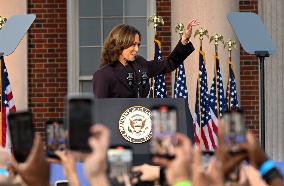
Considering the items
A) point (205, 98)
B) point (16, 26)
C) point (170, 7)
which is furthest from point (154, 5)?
point (16, 26)

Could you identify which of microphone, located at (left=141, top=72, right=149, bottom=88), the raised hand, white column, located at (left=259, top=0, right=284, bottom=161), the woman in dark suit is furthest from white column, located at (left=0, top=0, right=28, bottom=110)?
microphone, located at (left=141, top=72, right=149, bottom=88)

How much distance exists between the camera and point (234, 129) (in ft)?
10.6

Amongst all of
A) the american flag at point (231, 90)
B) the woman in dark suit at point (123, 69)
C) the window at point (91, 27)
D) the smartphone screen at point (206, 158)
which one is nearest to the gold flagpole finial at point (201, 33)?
the american flag at point (231, 90)

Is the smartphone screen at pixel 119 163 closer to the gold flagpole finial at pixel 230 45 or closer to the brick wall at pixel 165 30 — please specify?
the gold flagpole finial at pixel 230 45

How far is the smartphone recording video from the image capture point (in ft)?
10.5

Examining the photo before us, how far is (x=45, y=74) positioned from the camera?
13414 millimetres

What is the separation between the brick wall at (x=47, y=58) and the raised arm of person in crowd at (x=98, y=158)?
10050 millimetres

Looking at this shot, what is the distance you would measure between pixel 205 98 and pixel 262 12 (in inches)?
78.9

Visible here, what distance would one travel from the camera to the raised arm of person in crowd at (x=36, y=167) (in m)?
3.75

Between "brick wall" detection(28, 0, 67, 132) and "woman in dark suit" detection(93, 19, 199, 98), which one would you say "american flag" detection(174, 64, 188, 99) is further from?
"woman in dark suit" detection(93, 19, 199, 98)

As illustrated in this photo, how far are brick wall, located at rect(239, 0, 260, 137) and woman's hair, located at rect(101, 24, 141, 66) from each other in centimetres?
603

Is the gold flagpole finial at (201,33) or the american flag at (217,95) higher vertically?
the gold flagpole finial at (201,33)

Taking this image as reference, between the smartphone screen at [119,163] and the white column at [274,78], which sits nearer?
the smartphone screen at [119,163]

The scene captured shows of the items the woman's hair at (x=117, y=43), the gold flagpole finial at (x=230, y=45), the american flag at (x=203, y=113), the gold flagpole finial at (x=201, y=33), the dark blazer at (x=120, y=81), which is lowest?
the american flag at (x=203, y=113)
